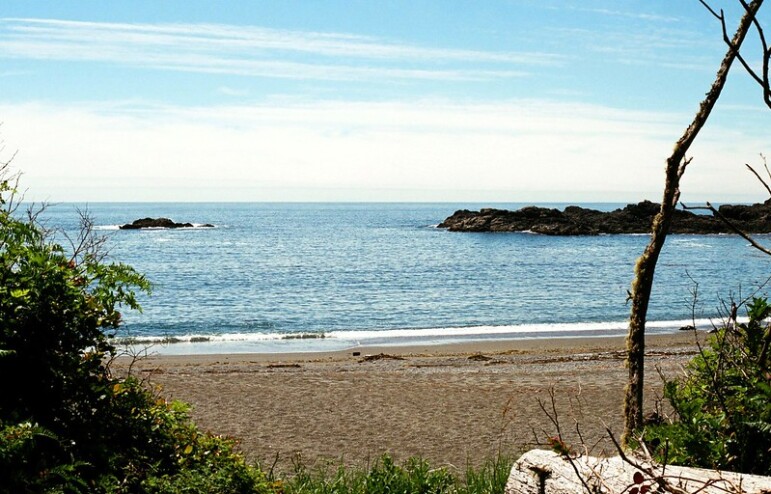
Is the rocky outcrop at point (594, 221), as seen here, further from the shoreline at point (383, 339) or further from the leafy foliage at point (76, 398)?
the leafy foliage at point (76, 398)

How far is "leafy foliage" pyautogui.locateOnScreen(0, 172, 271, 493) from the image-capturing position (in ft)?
13.5

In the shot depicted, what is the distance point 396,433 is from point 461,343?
43.8 feet

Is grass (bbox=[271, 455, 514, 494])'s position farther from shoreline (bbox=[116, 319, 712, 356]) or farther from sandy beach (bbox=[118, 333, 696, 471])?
shoreline (bbox=[116, 319, 712, 356])

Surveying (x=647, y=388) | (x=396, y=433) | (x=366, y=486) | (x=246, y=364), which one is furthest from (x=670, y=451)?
(x=246, y=364)

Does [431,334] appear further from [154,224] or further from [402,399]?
[154,224]

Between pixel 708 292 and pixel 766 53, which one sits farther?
pixel 708 292

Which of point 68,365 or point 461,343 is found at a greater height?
point 68,365

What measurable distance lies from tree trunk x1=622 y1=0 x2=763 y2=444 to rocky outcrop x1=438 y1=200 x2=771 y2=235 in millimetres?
80191

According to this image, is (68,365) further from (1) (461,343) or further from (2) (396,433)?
(1) (461,343)

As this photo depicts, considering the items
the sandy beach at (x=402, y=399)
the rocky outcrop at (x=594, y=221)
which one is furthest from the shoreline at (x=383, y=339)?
the rocky outcrop at (x=594, y=221)

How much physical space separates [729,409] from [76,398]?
3954mm

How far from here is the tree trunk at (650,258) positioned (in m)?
5.66

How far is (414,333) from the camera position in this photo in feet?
86.8

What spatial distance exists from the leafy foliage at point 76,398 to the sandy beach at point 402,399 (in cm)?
206
